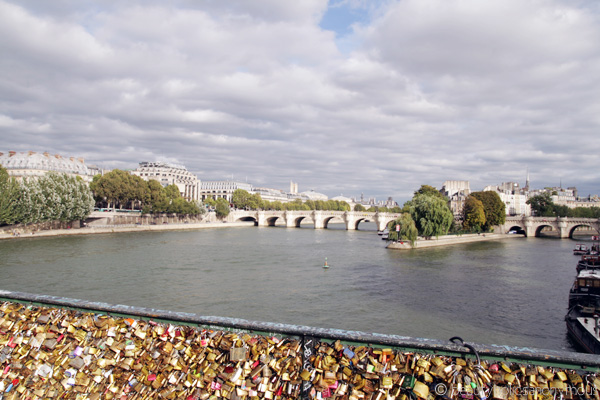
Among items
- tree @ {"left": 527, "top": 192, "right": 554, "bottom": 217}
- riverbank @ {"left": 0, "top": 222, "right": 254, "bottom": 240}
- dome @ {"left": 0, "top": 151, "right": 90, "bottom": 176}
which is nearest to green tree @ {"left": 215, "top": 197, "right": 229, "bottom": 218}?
riverbank @ {"left": 0, "top": 222, "right": 254, "bottom": 240}

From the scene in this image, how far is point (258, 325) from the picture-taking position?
364 centimetres

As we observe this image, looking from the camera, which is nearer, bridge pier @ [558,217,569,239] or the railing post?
the railing post

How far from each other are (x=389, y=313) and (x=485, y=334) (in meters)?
3.71

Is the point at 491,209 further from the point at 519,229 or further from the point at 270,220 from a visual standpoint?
the point at 270,220

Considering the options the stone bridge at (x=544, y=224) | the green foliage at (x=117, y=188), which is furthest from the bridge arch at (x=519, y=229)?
the green foliage at (x=117, y=188)

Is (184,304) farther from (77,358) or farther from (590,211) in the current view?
(590,211)

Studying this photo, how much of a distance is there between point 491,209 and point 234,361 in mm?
73857

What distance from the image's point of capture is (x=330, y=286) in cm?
2233

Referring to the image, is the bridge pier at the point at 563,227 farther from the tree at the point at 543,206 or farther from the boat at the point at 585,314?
the boat at the point at 585,314

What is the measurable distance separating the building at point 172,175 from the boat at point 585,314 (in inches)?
4649

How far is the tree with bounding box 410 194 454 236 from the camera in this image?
47000mm

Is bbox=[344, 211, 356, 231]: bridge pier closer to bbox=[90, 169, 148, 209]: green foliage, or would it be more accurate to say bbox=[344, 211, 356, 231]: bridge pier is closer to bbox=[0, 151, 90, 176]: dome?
bbox=[90, 169, 148, 209]: green foliage

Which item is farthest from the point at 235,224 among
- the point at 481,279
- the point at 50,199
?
the point at 481,279

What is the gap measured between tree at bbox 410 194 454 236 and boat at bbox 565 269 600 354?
29.2 metres
